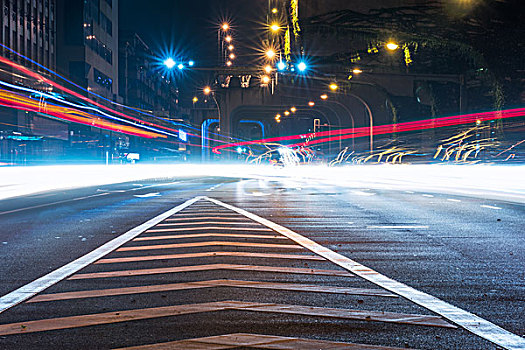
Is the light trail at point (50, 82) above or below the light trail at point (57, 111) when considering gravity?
above

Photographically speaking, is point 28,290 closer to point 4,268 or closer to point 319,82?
point 4,268

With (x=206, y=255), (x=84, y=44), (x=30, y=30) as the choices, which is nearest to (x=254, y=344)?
(x=206, y=255)

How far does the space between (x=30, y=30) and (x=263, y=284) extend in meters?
60.0

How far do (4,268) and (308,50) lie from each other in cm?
4344

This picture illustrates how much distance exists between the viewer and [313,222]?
39.7 ft

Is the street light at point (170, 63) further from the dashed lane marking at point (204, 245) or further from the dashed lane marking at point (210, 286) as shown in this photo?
the dashed lane marking at point (210, 286)

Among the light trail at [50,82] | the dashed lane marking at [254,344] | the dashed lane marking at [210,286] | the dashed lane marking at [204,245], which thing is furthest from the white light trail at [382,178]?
the light trail at [50,82]

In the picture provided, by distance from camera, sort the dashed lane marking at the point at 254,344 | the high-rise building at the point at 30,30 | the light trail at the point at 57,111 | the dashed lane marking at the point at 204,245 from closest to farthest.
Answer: the dashed lane marking at the point at 254,344
the dashed lane marking at the point at 204,245
the light trail at the point at 57,111
the high-rise building at the point at 30,30

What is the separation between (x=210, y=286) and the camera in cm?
601

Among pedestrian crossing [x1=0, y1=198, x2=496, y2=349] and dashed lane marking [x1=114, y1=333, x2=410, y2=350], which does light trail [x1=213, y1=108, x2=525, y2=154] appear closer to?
pedestrian crossing [x1=0, y1=198, x2=496, y2=349]

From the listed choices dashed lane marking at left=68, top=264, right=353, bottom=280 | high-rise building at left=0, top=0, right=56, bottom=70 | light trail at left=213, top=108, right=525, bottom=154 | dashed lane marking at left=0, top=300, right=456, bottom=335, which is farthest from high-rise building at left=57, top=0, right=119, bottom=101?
dashed lane marking at left=0, top=300, right=456, bottom=335

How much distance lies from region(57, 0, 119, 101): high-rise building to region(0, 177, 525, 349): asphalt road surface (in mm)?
62472

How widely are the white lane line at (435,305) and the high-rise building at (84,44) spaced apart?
66.9 metres

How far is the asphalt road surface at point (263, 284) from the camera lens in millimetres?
4371
